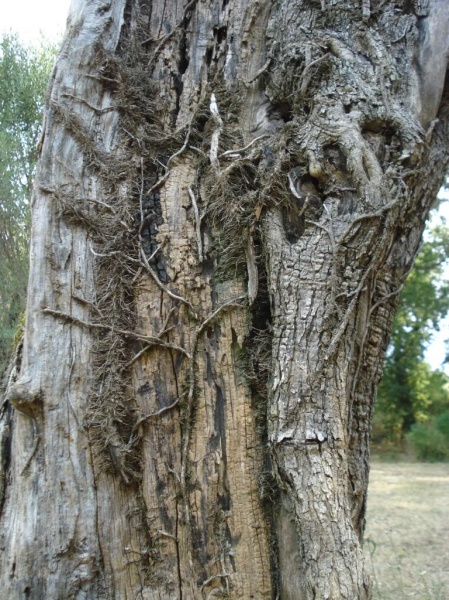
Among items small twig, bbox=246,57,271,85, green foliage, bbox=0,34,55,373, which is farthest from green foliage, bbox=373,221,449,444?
small twig, bbox=246,57,271,85

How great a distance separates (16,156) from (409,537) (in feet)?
22.4

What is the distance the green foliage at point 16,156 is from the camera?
5148 millimetres

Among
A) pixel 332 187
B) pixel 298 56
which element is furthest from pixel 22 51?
pixel 332 187

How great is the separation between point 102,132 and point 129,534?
1.94m

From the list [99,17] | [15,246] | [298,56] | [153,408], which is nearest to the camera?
[153,408]

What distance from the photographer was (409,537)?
815 centimetres

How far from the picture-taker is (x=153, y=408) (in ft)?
9.05

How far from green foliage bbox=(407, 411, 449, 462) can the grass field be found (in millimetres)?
6000

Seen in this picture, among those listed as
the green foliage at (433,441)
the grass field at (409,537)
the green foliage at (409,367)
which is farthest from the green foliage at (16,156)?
the green foliage at (409,367)

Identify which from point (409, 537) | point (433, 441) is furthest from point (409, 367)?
point (409, 537)

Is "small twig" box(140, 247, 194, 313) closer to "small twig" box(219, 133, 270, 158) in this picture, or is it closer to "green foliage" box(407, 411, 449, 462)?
"small twig" box(219, 133, 270, 158)

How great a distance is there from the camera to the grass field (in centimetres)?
578

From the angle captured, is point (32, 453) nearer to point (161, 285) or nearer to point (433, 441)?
point (161, 285)

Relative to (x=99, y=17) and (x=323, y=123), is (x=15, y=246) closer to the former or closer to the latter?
(x=99, y=17)
